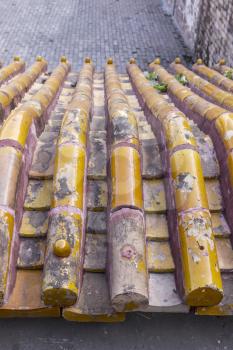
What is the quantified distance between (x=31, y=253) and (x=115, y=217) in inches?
26.4

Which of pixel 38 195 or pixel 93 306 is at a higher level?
pixel 38 195

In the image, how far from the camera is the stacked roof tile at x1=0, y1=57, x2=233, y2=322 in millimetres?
2412

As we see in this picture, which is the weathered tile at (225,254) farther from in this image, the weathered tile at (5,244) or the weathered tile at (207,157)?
the weathered tile at (5,244)

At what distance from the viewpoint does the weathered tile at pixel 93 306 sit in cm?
246

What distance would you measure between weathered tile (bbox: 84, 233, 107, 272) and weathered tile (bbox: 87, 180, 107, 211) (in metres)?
0.25

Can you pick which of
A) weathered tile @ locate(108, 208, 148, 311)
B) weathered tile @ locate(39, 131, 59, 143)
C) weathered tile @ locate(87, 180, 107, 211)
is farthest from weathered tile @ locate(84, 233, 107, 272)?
weathered tile @ locate(39, 131, 59, 143)

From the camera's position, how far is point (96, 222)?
2922mm

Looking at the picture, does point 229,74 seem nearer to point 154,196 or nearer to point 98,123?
point 98,123

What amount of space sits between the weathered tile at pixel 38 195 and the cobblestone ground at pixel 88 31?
12.7 metres

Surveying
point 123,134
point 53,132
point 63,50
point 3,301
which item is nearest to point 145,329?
point 3,301

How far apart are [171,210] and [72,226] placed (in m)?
0.78

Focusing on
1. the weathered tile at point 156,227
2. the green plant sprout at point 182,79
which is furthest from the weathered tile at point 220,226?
the green plant sprout at point 182,79

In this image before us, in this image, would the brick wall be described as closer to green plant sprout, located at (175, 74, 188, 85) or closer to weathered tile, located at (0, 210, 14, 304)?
green plant sprout, located at (175, 74, 188, 85)

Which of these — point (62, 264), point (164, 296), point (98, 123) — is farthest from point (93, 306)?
point (98, 123)
